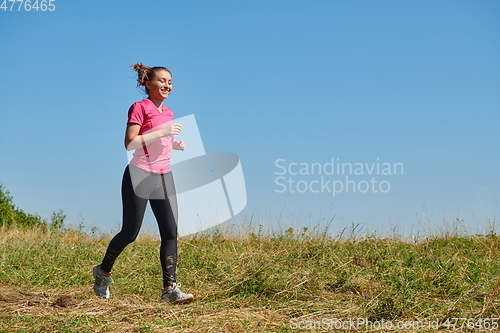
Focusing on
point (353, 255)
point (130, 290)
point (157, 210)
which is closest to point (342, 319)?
point (157, 210)

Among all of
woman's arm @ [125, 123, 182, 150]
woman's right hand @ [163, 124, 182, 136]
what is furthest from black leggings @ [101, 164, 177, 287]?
woman's right hand @ [163, 124, 182, 136]

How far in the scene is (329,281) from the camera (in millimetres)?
5043

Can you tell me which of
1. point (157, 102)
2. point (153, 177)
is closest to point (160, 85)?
point (157, 102)

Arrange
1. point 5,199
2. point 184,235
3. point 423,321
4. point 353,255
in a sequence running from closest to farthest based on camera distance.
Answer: point 423,321 → point 353,255 → point 184,235 → point 5,199

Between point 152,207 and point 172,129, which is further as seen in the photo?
point 152,207

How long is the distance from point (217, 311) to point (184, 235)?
521 cm

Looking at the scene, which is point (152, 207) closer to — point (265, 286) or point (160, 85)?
point (160, 85)

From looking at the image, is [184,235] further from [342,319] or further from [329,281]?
[342,319]

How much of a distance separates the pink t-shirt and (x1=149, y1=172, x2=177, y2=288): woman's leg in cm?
12

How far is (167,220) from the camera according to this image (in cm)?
438

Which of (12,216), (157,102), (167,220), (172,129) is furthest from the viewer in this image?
(12,216)

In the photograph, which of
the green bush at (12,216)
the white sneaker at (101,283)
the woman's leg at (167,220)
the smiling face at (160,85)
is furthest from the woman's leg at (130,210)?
the green bush at (12,216)

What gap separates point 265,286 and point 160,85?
1.96m

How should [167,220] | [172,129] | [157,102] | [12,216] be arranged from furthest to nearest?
[12,216], [157,102], [167,220], [172,129]
